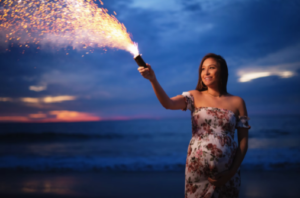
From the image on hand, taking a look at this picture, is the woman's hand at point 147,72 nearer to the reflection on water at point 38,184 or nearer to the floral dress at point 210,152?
the floral dress at point 210,152

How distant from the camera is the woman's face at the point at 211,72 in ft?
7.11

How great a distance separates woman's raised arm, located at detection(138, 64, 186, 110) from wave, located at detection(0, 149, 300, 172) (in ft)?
20.4

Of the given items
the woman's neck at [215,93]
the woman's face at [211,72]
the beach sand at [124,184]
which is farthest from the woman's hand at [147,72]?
the beach sand at [124,184]

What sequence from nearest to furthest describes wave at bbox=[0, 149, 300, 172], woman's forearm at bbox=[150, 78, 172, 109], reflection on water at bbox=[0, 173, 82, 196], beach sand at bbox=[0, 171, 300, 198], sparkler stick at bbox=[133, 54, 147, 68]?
1. sparkler stick at bbox=[133, 54, 147, 68]
2. woman's forearm at bbox=[150, 78, 172, 109]
3. beach sand at bbox=[0, 171, 300, 198]
4. reflection on water at bbox=[0, 173, 82, 196]
5. wave at bbox=[0, 149, 300, 172]

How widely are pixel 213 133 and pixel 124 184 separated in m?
4.62

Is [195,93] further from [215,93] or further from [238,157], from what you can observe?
[238,157]

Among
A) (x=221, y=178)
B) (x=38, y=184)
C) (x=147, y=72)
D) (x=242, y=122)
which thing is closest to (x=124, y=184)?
(x=38, y=184)

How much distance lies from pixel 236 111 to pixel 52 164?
8288mm

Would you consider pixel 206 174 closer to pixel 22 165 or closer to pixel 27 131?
pixel 22 165

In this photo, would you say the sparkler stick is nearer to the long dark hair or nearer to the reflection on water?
the long dark hair

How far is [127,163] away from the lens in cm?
872

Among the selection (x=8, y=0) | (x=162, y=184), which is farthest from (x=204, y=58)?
(x=162, y=184)

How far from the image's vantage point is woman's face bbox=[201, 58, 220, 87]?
217 cm

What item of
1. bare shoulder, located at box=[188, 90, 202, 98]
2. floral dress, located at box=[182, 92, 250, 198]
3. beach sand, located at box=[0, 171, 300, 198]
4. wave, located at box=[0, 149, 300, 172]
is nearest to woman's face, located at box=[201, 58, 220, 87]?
bare shoulder, located at box=[188, 90, 202, 98]
